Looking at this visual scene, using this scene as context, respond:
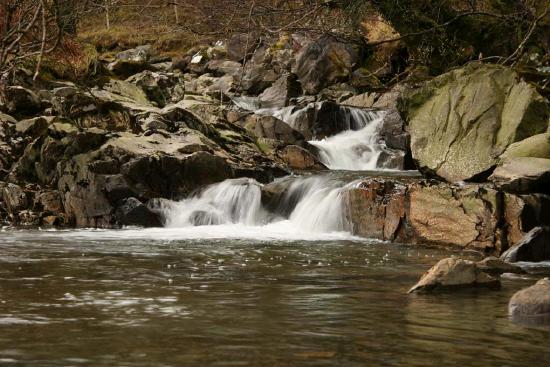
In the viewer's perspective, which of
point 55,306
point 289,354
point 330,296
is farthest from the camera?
point 330,296

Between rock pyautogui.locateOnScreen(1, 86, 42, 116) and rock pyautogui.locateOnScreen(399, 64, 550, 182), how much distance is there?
9.13 metres

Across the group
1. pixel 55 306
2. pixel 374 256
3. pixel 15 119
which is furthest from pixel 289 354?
pixel 15 119

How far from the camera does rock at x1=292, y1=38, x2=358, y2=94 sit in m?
30.4

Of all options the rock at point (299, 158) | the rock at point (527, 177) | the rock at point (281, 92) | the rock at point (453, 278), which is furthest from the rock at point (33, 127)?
the rock at point (453, 278)

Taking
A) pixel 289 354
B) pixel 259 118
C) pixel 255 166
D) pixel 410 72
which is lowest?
pixel 289 354

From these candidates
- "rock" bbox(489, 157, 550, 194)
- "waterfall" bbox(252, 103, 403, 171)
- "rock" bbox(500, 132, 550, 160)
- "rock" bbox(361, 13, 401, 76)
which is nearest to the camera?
"rock" bbox(489, 157, 550, 194)

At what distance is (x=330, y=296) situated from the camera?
27.0 ft

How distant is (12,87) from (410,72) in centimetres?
1468

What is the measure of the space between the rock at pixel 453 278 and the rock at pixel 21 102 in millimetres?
13903

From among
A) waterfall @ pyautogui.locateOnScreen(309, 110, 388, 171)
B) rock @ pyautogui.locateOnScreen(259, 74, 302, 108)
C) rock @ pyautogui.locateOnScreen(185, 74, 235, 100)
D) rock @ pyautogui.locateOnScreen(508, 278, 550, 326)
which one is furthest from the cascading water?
rock @ pyautogui.locateOnScreen(508, 278, 550, 326)

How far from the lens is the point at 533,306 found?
7105mm

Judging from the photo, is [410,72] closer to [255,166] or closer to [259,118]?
[259,118]

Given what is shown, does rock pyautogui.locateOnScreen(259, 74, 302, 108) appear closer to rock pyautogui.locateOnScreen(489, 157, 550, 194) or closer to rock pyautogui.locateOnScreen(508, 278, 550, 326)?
rock pyautogui.locateOnScreen(489, 157, 550, 194)

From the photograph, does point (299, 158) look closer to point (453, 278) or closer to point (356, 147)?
point (356, 147)
